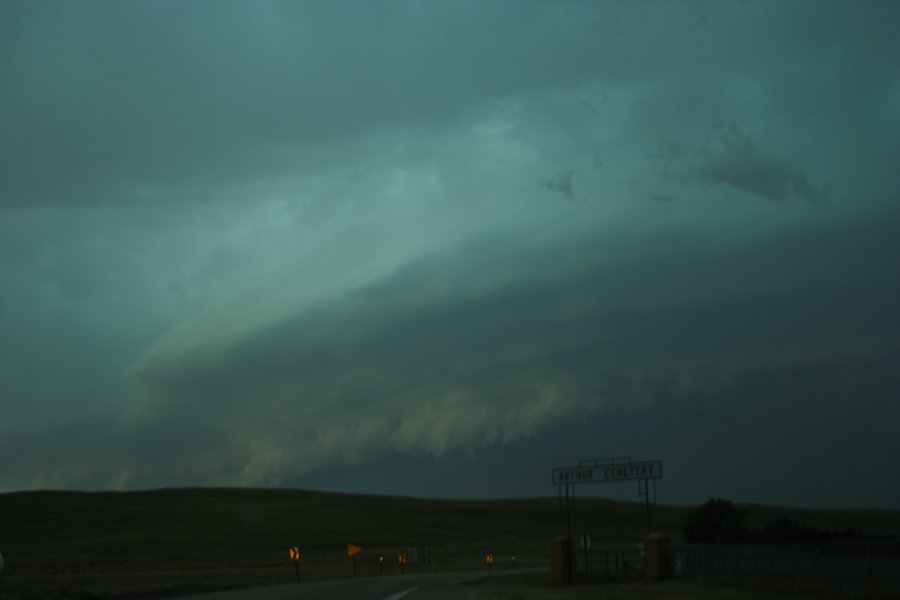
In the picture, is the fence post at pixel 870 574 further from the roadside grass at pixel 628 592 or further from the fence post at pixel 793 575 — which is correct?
the fence post at pixel 793 575

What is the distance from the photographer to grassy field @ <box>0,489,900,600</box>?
81188 mm

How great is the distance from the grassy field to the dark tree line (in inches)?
508

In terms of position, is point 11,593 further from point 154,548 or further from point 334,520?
point 334,520

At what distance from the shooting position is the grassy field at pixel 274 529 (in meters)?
81.2

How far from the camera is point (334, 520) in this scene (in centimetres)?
12738

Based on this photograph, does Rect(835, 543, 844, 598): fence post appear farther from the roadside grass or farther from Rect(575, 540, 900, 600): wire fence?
the roadside grass

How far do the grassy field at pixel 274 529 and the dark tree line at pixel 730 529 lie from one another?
42.3 ft

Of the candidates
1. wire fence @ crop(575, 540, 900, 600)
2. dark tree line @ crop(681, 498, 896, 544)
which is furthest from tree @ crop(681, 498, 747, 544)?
wire fence @ crop(575, 540, 900, 600)

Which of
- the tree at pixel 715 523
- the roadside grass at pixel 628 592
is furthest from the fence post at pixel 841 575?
the tree at pixel 715 523

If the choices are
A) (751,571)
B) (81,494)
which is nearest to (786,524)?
(751,571)

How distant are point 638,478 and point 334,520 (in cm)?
8461

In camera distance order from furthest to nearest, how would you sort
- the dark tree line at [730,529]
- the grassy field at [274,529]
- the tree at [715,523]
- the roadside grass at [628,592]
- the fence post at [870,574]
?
the grassy field at [274,529] → the tree at [715,523] → the dark tree line at [730,529] → the roadside grass at [628,592] → the fence post at [870,574]

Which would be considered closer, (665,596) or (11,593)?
(665,596)

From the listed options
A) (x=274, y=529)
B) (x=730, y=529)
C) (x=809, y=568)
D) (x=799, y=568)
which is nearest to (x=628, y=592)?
(x=799, y=568)
